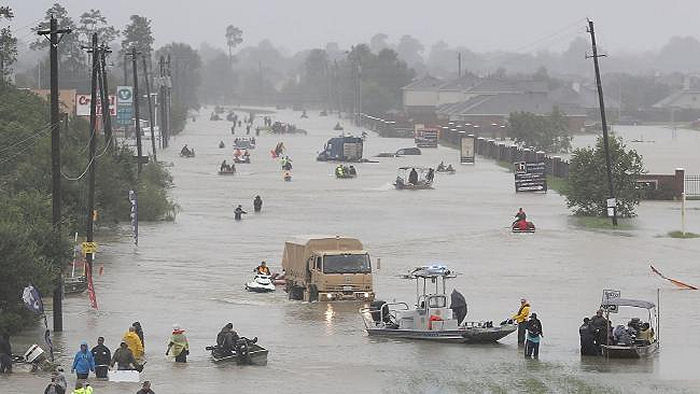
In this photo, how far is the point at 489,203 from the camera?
88625 mm

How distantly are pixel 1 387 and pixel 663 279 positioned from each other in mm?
27368

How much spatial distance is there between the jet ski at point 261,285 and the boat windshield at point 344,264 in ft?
14.8

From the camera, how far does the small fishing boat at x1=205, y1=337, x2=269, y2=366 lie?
35906 millimetres

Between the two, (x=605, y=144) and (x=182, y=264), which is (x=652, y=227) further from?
(x=182, y=264)

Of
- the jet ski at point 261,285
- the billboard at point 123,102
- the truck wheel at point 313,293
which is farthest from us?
the billboard at point 123,102

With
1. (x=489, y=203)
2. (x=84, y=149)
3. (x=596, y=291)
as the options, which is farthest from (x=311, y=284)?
(x=489, y=203)

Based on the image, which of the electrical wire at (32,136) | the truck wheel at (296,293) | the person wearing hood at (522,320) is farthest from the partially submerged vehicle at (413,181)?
the person wearing hood at (522,320)

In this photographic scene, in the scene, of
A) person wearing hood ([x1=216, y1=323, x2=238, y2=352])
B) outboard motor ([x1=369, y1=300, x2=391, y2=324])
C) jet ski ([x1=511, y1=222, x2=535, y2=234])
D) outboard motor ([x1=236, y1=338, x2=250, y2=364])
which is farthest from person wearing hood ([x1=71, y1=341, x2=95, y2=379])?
jet ski ([x1=511, y1=222, x2=535, y2=234])

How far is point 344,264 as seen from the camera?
4609 cm

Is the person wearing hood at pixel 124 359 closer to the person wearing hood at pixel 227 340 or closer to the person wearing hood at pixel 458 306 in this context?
the person wearing hood at pixel 227 340

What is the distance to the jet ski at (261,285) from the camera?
164 ft

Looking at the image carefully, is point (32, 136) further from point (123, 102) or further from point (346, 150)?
point (346, 150)

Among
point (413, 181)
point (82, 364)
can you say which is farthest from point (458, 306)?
point (413, 181)

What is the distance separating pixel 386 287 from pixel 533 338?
14.7m
